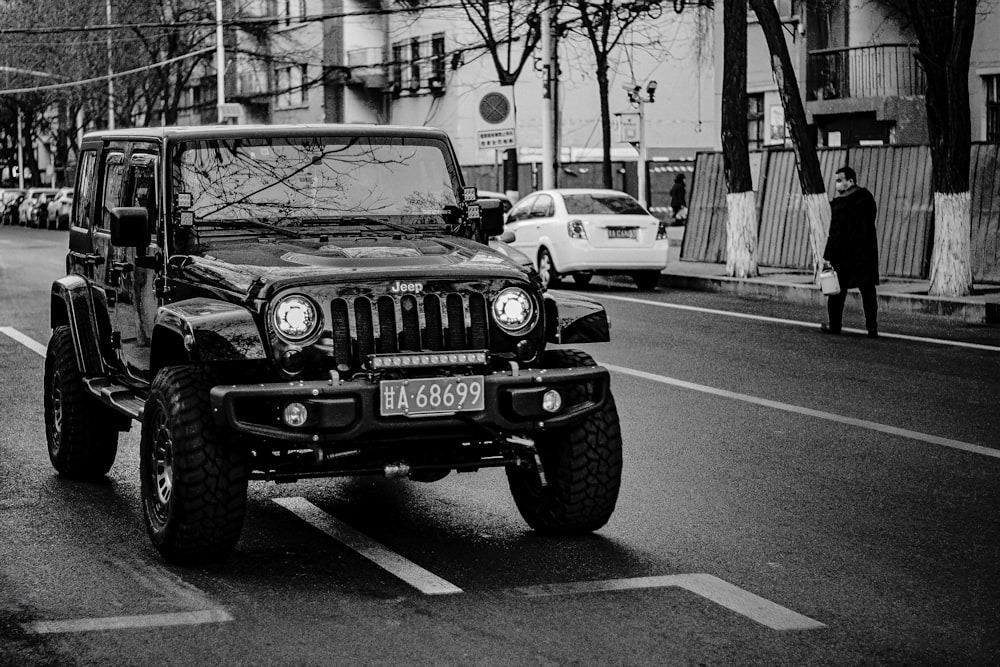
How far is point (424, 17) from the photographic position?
190 ft

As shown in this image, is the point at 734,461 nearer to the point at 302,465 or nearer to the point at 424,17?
the point at 302,465

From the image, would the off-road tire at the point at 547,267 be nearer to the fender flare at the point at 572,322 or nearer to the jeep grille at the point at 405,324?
the fender flare at the point at 572,322

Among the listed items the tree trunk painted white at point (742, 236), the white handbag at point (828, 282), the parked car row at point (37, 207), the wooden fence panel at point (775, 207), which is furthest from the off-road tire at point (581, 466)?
the parked car row at point (37, 207)

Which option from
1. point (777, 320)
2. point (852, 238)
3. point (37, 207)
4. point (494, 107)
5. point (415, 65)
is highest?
point (415, 65)

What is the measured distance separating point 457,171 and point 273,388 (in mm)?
2355

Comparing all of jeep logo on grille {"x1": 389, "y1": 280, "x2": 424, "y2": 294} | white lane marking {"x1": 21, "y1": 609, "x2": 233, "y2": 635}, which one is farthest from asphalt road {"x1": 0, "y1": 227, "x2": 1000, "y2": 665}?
jeep logo on grille {"x1": 389, "y1": 280, "x2": 424, "y2": 294}

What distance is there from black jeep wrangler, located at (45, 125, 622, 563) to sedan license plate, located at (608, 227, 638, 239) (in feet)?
50.7

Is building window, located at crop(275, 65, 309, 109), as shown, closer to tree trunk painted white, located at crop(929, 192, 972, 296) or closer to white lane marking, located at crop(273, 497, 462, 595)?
tree trunk painted white, located at crop(929, 192, 972, 296)

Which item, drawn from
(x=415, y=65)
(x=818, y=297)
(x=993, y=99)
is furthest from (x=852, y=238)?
(x=415, y=65)

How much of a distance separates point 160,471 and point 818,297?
15.9 m

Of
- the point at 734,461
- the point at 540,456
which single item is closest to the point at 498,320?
the point at 540,456

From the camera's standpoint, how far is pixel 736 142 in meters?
25.1

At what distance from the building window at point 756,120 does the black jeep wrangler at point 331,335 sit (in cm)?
3365

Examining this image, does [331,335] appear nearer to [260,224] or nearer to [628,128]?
[260,224]
